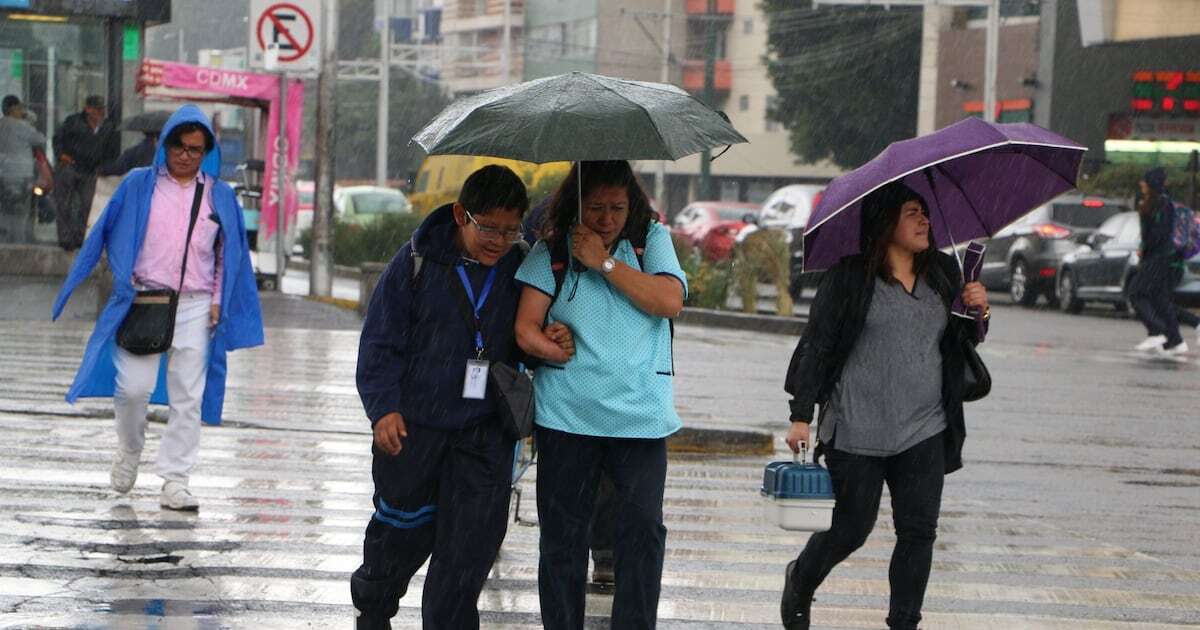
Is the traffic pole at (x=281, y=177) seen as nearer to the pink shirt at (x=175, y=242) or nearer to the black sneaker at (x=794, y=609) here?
the pink shirt at (x=175, y=242)

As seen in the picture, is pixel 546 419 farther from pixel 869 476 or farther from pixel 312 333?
pixel 312 333

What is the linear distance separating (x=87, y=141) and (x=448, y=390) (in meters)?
14.5

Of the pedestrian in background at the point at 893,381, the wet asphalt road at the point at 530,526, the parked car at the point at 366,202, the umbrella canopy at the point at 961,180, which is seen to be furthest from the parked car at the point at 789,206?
the pedestrian in background at the point at 893,381

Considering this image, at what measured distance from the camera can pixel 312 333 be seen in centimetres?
1920

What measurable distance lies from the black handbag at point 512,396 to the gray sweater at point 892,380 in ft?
4.33

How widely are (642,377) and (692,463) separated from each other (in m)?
5.94

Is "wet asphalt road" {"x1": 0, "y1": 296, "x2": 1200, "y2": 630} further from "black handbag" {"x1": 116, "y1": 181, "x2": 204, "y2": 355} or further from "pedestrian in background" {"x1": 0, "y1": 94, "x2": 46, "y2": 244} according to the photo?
"pedestrian in background" {"x1": 0, "y1": 94, "x2": 46, "y2": 244}

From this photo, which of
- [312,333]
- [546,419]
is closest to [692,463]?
[546,419]

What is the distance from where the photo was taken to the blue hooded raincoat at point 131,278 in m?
8.80

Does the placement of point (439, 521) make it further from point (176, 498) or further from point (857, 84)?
point (857, 84)

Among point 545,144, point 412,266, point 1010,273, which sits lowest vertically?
point 1010,273

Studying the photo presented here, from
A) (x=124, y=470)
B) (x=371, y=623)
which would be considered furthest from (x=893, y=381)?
(x=124, y=470)

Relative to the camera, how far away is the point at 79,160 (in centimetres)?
1956

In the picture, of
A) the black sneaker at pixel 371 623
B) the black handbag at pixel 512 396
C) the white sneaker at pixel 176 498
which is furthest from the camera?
the white sneaker at pixel 176 498
